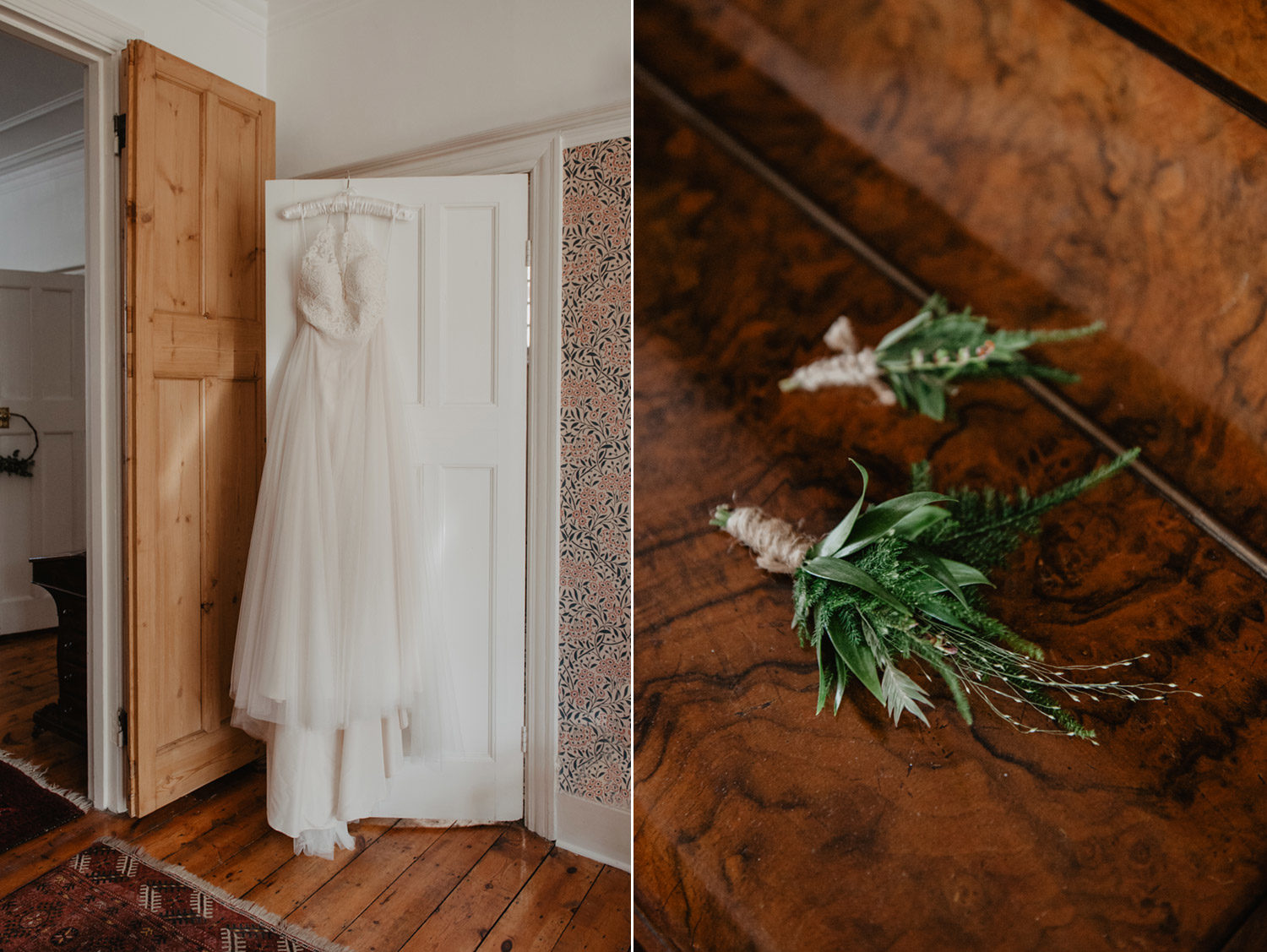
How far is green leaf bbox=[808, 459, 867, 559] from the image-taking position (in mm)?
420

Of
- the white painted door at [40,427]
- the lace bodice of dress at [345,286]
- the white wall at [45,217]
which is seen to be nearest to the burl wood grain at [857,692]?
the lace bodice of dress at [345,286]

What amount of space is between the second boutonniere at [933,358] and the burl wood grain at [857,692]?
0.01m

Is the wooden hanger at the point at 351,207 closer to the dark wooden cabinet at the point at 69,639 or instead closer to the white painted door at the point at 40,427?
the dark wooden cabinet at the point at 69,639

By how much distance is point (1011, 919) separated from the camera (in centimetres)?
39

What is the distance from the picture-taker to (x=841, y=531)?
42 cm

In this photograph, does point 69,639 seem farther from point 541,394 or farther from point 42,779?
point 541,394

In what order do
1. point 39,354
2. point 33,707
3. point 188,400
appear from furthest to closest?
point 39,354 → point 33,707 → point 188,400

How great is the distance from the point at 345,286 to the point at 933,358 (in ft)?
5.39

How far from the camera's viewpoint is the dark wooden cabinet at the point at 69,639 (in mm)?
1997

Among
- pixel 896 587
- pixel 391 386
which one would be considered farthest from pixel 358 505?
pixel 896 587

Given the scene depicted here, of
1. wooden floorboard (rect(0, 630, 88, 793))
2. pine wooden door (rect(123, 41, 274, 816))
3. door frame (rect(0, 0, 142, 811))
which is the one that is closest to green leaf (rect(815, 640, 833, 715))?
pine wooden door (rect(123, 41, 274, 816))

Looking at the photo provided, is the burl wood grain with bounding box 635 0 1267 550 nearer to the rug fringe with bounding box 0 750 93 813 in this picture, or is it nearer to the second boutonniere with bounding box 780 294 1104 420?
the second boutonniere with bounding box 780 294 1104 420

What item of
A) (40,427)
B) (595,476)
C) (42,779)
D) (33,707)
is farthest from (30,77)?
(595,476)

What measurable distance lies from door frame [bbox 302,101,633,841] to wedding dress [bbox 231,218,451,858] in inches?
11.0
